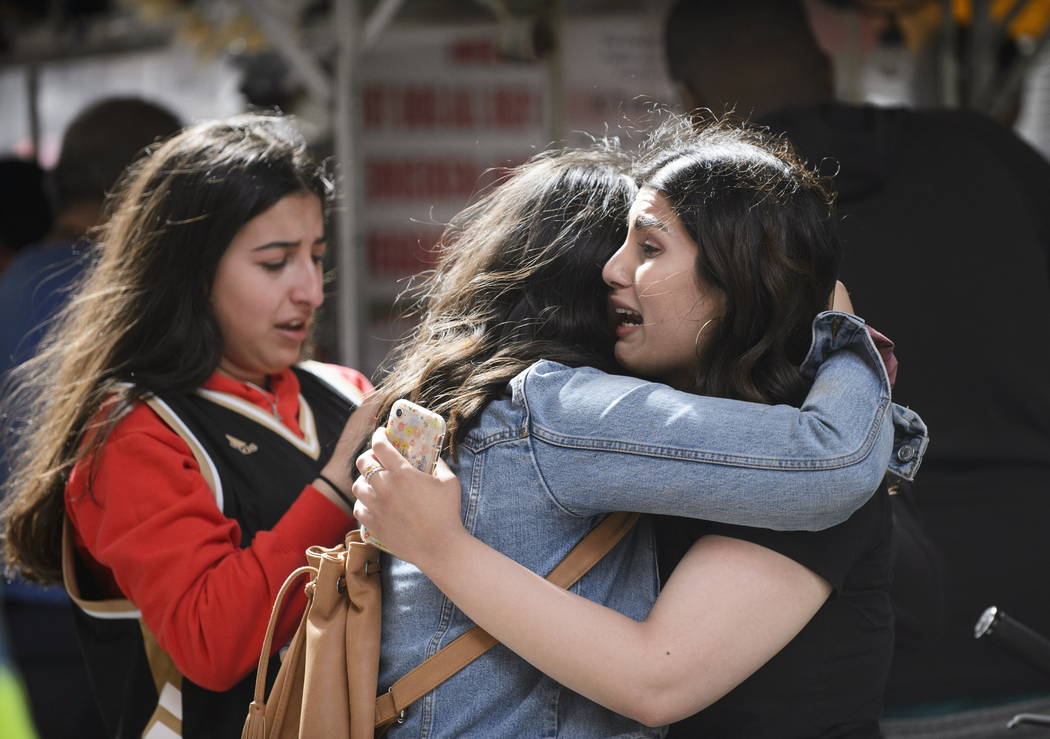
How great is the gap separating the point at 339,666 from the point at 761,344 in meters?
0.74

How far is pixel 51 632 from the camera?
2977 millimetres

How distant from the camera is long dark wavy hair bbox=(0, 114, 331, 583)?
6.83 ft

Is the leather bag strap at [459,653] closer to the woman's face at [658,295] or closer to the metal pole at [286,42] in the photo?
the woman's face at [658,295]

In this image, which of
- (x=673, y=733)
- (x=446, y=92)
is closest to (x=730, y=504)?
(x=673, y=733)

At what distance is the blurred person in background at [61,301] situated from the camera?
2.83 m

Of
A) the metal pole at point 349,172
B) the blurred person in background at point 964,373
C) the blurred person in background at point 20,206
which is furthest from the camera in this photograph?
the blurred person in background at point 20,206

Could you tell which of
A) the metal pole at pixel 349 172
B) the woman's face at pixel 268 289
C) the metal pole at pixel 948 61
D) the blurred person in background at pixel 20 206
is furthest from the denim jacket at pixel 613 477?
the metal pole at pixel 948 61

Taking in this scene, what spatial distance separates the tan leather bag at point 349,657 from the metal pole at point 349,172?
96.8 inches

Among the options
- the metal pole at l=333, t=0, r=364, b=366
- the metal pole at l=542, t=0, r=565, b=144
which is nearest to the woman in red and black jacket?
the metal pole at l=333, t=0, r=364, b=366

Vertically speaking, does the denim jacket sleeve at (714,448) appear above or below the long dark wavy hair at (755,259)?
below

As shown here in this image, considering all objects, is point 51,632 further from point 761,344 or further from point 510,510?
point 761,344

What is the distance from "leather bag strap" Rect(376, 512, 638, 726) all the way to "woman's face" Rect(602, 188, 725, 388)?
29 centimetres

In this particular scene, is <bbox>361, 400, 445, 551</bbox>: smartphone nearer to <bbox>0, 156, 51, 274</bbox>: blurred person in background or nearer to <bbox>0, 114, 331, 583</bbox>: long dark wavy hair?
<bbox>0, 114, 331, 583</bbox>: long dark wavy hair

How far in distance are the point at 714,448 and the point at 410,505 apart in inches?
15.8
